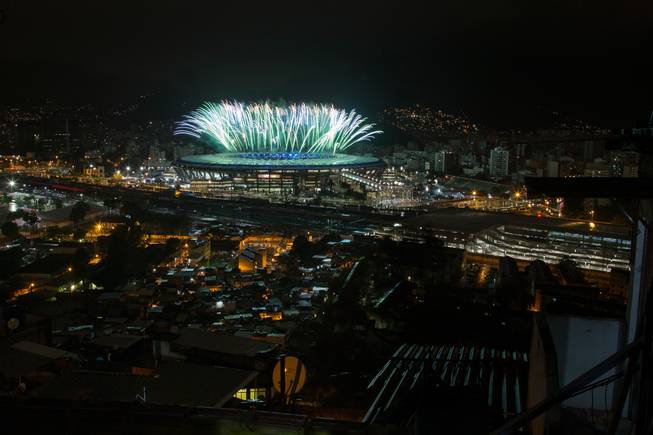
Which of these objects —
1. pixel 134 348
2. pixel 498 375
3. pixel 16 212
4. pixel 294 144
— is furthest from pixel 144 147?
pixel 498 375

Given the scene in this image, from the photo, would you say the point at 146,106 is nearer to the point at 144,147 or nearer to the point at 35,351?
the point at 144,147

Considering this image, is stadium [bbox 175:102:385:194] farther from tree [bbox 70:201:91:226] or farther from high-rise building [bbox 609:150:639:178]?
high-rise building [bbox 609:150:639:178]

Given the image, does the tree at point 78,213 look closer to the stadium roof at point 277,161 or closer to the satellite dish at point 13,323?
the stadium roof at point 277,161

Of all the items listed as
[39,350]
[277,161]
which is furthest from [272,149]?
[39,350]

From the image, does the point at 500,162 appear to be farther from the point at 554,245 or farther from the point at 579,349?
the point at 579,349

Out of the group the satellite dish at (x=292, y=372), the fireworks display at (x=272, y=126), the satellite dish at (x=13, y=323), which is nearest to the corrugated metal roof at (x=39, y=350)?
the satellite dish at (x=13, y=323)

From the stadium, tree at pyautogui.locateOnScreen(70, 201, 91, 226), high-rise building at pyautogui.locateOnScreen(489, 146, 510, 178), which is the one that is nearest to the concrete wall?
tree at pyautogui.locateOnScreen(70, 201, 91, 226)
